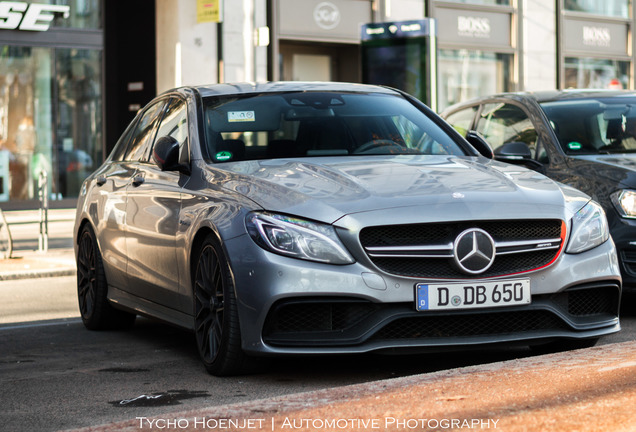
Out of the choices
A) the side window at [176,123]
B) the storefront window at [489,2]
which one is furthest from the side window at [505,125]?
the storefront window at [489,2]

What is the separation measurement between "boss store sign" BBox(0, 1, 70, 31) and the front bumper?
17.1m

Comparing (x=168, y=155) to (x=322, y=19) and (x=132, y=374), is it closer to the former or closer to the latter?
(x=132, y=374)

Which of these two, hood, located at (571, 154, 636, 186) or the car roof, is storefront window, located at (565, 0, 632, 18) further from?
the car roof

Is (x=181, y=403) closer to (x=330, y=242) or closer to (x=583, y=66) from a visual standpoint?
(x=330, y=242)

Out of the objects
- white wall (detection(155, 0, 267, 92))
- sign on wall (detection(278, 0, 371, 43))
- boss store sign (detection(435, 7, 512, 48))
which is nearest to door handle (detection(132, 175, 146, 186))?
white wall (detection(155, 0, 267, 92))

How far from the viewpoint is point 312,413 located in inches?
142

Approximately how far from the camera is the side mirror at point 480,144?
723 cm

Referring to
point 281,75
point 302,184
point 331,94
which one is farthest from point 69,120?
point 302,184

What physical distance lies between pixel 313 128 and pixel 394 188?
1.29 metres

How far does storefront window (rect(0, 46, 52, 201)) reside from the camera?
21859 mm

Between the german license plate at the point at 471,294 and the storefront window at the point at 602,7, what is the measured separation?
2436 centimetres

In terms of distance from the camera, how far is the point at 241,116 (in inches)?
271

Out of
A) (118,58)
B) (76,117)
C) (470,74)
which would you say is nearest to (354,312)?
(76,117)

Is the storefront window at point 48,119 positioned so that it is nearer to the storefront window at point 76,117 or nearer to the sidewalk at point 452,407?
the storefront window at point 76,117
